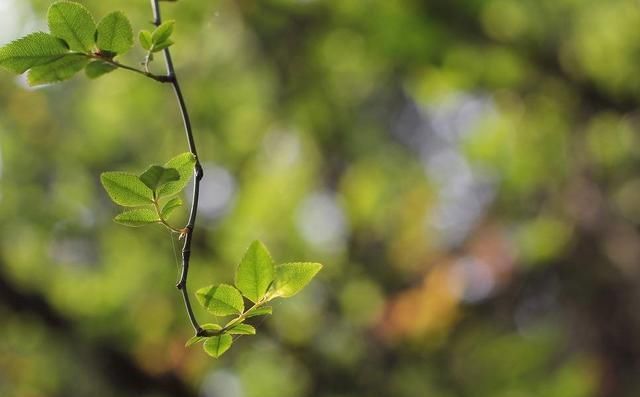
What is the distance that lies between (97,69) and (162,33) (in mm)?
67

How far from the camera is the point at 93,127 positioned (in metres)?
→ 2.75

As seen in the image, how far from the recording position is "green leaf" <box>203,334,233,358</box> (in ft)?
1.74

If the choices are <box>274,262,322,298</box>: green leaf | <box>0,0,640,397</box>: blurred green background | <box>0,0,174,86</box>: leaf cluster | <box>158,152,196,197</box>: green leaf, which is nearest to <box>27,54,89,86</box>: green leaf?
<box>0,0,174,86</box>: leaf cluster

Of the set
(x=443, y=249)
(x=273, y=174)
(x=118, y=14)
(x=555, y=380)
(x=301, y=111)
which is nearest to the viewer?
(x=118, y=14)

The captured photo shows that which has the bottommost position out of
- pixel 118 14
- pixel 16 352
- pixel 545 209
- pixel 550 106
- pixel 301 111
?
pixel 16 352

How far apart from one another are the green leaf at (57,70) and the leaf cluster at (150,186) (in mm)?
96

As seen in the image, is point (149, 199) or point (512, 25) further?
point (512, 25)

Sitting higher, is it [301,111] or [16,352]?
[301,111]

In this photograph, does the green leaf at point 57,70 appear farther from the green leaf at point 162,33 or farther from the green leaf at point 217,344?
the green leaf at point 217,344

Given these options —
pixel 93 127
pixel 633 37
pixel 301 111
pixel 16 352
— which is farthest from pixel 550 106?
pixel 16 352

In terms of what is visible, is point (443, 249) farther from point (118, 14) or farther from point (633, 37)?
point (118, 14)

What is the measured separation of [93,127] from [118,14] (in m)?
2.32

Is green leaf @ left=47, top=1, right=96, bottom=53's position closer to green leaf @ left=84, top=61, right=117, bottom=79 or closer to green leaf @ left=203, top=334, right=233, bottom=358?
green leaf @ left=84, top=61, right=117, bottom=79

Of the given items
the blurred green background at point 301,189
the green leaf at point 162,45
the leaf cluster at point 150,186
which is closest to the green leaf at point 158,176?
the leaf cluster at point 150,186
